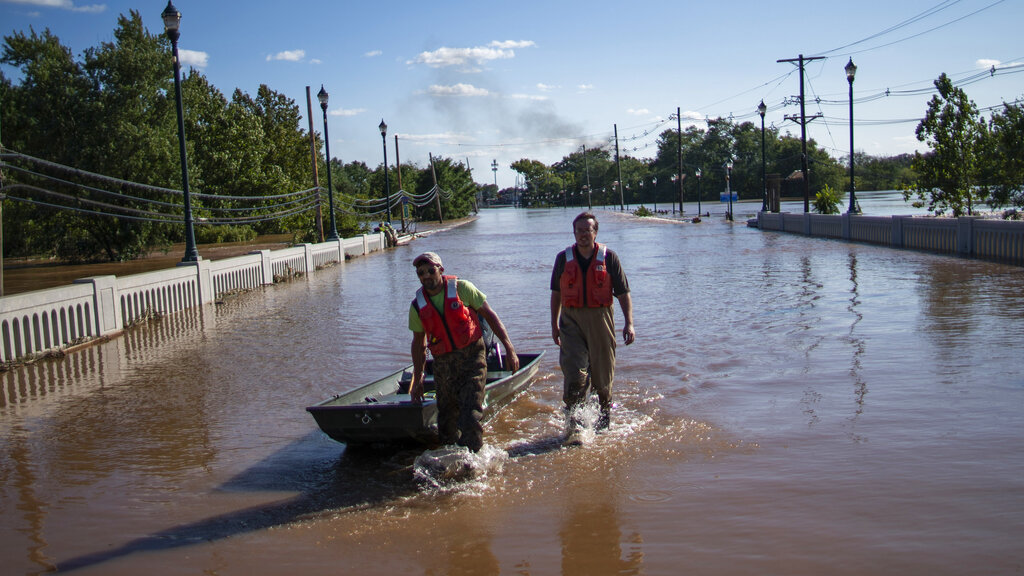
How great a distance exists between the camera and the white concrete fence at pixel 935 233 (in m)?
20.5

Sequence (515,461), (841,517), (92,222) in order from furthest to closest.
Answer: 1. (92,222)
2. (515,461)
3. (841,517)

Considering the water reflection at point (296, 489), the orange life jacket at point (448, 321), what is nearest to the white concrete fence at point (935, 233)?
the orange life jacket at point (448, 321)

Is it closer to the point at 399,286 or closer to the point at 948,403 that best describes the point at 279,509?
the point at 948,403

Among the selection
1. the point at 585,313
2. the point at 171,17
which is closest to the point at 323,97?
the point at 171,17

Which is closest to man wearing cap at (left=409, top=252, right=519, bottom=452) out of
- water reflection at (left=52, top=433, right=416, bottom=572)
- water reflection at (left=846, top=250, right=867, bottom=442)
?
water reflection at (left=52, top=433, right=416, bottom=572)

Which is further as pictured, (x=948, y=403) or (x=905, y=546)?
(x=948, y=403)

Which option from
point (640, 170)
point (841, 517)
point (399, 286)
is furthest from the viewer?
point (640, 170)

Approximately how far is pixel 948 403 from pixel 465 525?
16.3ft

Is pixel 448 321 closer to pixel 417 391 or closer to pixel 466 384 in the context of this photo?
pixel 466 384

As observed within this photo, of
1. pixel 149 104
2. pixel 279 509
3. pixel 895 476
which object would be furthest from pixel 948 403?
pixel 149 104

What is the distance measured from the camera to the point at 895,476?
19.2ft

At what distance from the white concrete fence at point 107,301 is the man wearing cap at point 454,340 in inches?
294

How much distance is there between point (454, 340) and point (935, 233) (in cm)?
2316

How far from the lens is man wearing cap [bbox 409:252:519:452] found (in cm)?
614
